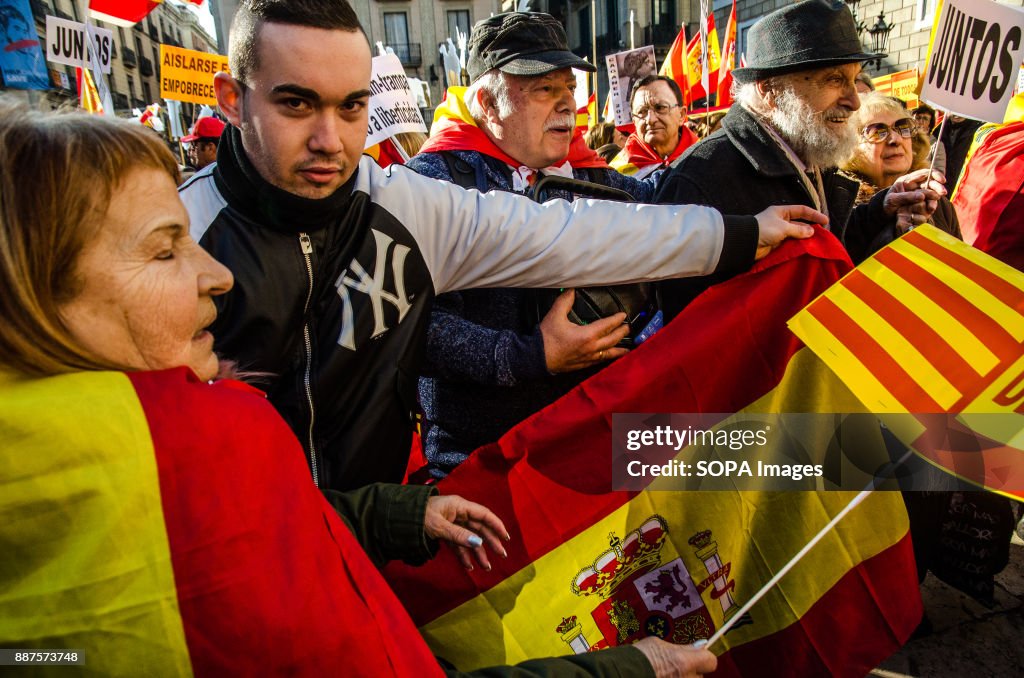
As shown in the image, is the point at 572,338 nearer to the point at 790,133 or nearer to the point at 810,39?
the point at 790,133

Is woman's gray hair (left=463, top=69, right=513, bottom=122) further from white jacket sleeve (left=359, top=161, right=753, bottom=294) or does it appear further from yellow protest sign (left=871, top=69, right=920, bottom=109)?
yellow protest sign (left=871, top=69, right=920, bottom=109)

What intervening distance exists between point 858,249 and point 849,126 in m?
0.52

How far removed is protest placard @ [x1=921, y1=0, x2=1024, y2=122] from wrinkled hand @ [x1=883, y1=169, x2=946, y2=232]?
29 cm

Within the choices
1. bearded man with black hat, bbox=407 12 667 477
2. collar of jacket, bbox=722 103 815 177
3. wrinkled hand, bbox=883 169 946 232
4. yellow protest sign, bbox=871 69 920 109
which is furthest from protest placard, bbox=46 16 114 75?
yellow protest sign, bbox=871 69 920 109

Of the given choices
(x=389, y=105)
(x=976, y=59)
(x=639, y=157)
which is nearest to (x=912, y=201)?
(x=976, y=59)

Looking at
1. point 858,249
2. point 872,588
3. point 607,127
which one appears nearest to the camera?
point 872,588

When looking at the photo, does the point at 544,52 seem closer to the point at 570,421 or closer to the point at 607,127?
the point at 570,421

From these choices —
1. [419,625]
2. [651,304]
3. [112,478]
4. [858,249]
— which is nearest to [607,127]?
[858,249]

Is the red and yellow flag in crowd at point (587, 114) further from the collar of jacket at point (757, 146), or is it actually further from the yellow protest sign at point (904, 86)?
the collar of jacket at point (757, 146)

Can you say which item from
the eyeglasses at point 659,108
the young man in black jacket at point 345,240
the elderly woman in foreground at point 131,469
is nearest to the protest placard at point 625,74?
the eyeglasses at point 659,108

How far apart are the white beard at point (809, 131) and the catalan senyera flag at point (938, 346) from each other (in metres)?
0.98

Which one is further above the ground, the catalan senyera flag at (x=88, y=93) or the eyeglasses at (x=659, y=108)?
the catalan senyera flag at (x=88, y=93)

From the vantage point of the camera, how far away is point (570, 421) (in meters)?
1.86

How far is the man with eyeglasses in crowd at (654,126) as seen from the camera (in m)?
5.57
